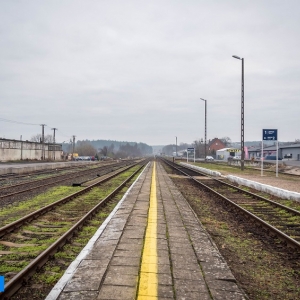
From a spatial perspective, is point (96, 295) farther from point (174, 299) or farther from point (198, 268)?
point (198, 268)

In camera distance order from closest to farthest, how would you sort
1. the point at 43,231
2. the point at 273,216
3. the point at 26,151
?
the point at 43,231 → the point at 273,216 → the point at 26,151

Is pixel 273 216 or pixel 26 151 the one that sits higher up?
pixel 26 151

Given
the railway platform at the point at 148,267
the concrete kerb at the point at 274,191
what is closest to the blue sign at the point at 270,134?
the concrete kerb at the point at 274,191

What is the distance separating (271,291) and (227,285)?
0.68 meters

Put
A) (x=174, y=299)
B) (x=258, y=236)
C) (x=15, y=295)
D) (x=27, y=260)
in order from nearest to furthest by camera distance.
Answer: (x=174, y=299), (x=15, y=295), (x=27, y=260), (x=258, y=236)

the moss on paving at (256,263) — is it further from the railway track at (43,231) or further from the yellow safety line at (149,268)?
the railway track at (43,231)

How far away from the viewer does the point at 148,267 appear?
476cm

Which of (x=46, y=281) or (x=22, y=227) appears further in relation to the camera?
(x=22, y=227)

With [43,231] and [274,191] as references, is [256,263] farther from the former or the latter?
[274,191]

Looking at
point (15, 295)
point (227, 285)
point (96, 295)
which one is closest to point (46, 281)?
point (15, 295)

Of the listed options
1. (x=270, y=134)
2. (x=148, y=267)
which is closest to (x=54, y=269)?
(x=148, y=267)

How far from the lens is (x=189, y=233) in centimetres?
732

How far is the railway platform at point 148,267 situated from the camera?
3973mm

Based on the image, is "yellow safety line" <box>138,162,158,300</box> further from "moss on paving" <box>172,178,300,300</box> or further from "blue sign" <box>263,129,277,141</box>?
"blue sign" <box>263,129,277,141</box>
